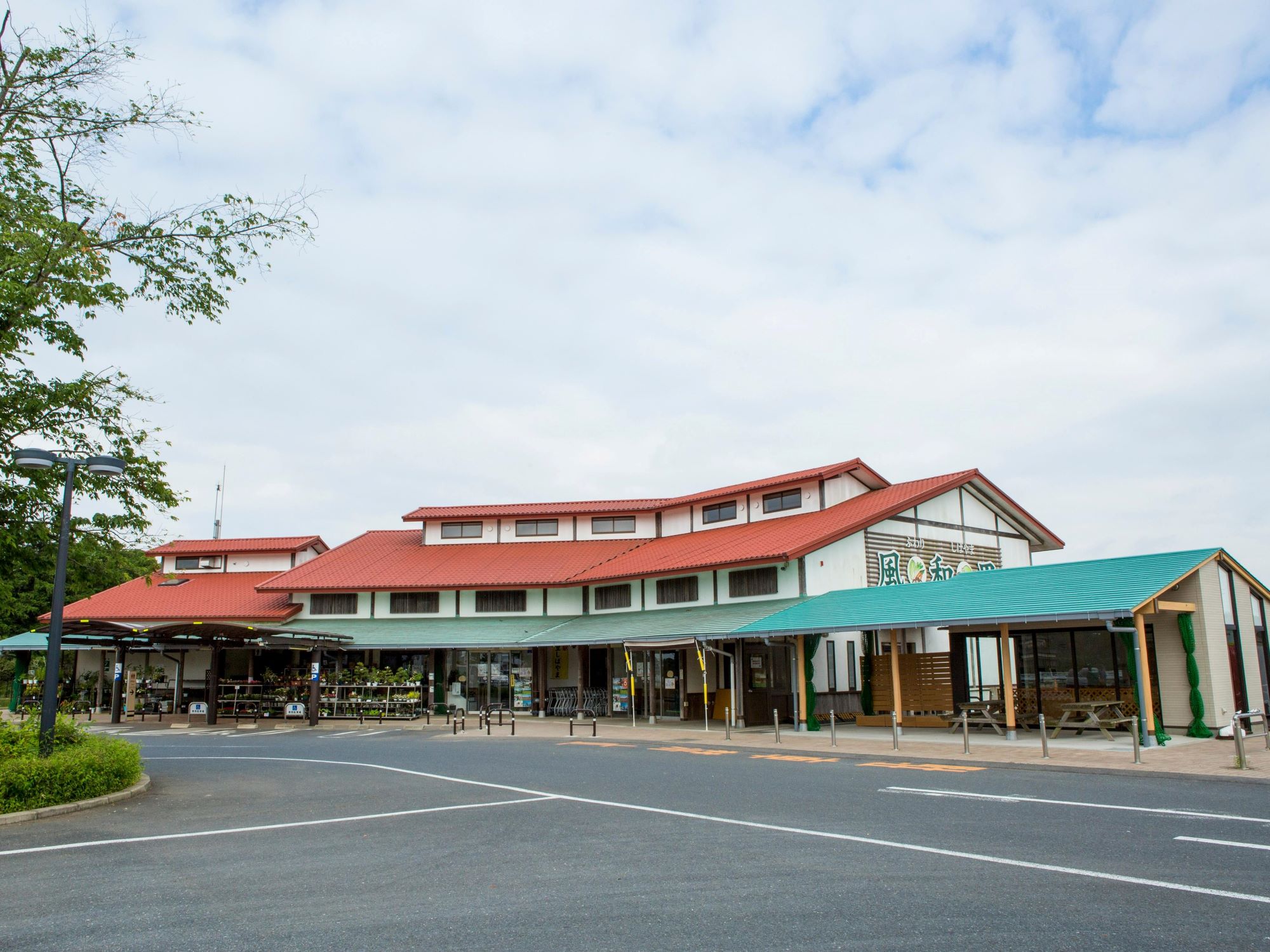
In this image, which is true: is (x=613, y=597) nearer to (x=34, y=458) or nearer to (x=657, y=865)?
(x=34, y=458)

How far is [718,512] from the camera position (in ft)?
109

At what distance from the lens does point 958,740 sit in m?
18.8

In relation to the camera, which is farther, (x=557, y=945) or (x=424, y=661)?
(x=424, y=661)

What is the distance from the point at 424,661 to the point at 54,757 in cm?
2230

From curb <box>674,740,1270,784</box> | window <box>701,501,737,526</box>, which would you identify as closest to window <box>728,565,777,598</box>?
window <box>701,501,737,526</box>

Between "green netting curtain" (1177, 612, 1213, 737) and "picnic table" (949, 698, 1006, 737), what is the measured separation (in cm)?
349

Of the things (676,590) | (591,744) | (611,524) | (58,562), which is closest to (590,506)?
(611,524)

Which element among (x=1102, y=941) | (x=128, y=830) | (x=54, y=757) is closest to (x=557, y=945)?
(x=1102, y=941)

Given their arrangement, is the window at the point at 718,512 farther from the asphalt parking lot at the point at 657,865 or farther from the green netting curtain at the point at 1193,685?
the asphalt parking lot at the point at 657,865

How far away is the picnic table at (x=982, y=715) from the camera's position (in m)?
19.9

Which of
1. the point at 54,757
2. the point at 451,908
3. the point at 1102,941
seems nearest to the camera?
the point at 1102,941

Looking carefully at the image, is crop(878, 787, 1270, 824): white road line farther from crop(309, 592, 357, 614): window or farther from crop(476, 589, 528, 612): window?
crop(309, 592, 357, 614): window

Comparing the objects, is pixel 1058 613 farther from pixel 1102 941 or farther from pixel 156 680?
pixel 156 680

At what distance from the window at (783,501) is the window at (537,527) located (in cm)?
951
